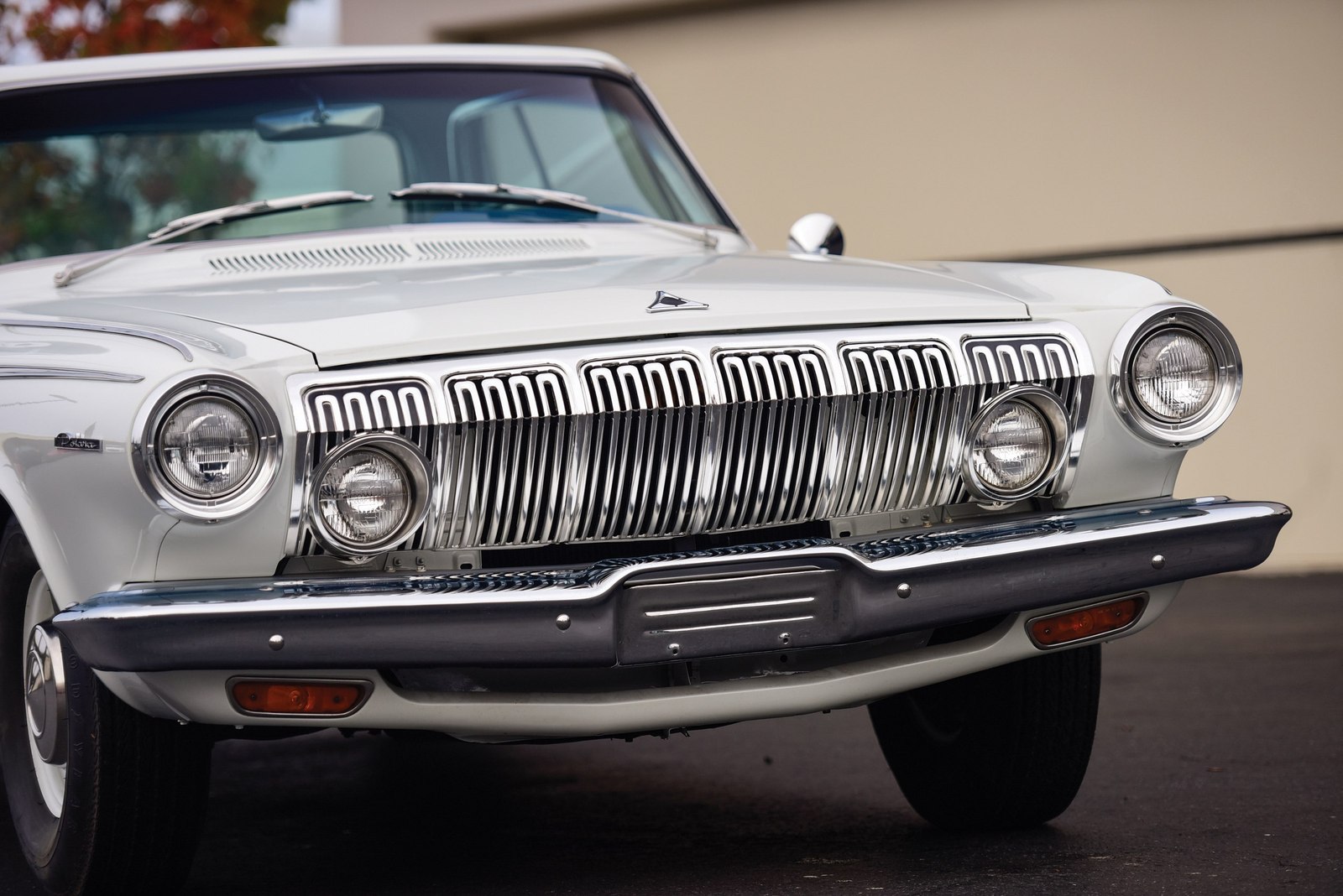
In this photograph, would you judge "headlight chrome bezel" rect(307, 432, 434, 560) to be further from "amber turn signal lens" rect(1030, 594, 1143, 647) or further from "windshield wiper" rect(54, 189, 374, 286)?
"windshield wiper" rect(54, 189, 374, 286)

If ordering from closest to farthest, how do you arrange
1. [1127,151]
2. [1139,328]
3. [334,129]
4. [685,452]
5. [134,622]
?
[134,622], [685,452], [1139,328], [334,129], [1127,151]

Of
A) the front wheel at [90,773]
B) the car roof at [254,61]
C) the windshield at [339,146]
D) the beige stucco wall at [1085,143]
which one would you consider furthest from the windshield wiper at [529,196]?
the beige stucco wall at [1085,143]

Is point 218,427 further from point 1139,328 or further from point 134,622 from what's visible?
point 1139,328

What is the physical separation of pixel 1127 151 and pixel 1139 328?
641cm

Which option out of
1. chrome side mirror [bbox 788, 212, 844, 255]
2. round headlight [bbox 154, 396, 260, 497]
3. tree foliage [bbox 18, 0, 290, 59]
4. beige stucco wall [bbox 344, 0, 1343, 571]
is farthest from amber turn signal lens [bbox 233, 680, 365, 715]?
tree foliage [bbox 18, 0, 290, 59]

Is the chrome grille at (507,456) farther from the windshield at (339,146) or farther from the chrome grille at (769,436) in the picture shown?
the windshield at (339,146)

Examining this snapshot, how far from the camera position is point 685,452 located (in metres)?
2.79

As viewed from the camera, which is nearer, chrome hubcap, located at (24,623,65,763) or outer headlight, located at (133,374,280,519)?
outer headlight, located at (133,374,280,519)

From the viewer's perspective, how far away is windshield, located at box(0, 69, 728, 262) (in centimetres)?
414

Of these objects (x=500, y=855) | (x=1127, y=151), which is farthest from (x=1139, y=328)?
(x=1127, y=151)

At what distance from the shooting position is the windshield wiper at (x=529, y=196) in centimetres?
416

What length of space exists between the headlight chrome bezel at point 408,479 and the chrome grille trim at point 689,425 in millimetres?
19

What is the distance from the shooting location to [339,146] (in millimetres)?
4266

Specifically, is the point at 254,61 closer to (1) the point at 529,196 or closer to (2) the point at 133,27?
(1) the point at 529,196
